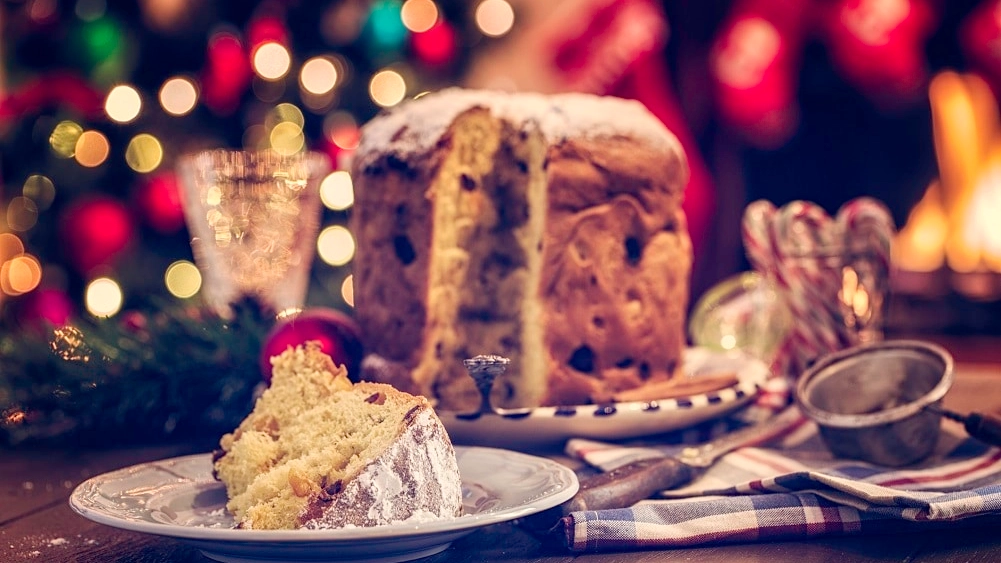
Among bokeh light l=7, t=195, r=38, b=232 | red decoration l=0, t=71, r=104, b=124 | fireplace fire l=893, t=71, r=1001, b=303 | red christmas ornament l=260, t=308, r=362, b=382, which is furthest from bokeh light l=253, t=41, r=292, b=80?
fireplace fire l=893, t=71, r=1001, b=303

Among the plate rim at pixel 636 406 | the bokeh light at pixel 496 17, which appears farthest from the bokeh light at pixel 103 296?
the plate rim at pixel 636 406

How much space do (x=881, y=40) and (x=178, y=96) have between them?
8.48ft

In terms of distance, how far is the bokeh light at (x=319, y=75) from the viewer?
3.21 meters

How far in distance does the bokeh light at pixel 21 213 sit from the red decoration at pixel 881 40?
10.0ft

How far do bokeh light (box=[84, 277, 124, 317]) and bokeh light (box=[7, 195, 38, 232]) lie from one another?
0.94 feet

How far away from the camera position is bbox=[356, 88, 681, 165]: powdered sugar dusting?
1618mm

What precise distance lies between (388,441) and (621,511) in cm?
27

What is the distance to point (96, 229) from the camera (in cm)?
324

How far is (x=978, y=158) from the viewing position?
13.6 ft

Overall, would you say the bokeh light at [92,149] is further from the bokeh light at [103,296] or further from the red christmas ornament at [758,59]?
the red christmas ornament at [758,59]

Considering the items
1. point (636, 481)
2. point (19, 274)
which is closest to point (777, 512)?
point (636, 481)

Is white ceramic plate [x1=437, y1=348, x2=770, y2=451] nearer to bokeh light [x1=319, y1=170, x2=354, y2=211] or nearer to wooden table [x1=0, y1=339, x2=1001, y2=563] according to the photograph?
wooden table [x1=0, y1=339, x2=1001, y2=563]

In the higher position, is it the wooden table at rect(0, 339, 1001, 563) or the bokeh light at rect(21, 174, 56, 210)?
the bokeh light at rect(21, 174, 56, 210)

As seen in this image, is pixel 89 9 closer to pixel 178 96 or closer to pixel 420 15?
pixel 178 96
